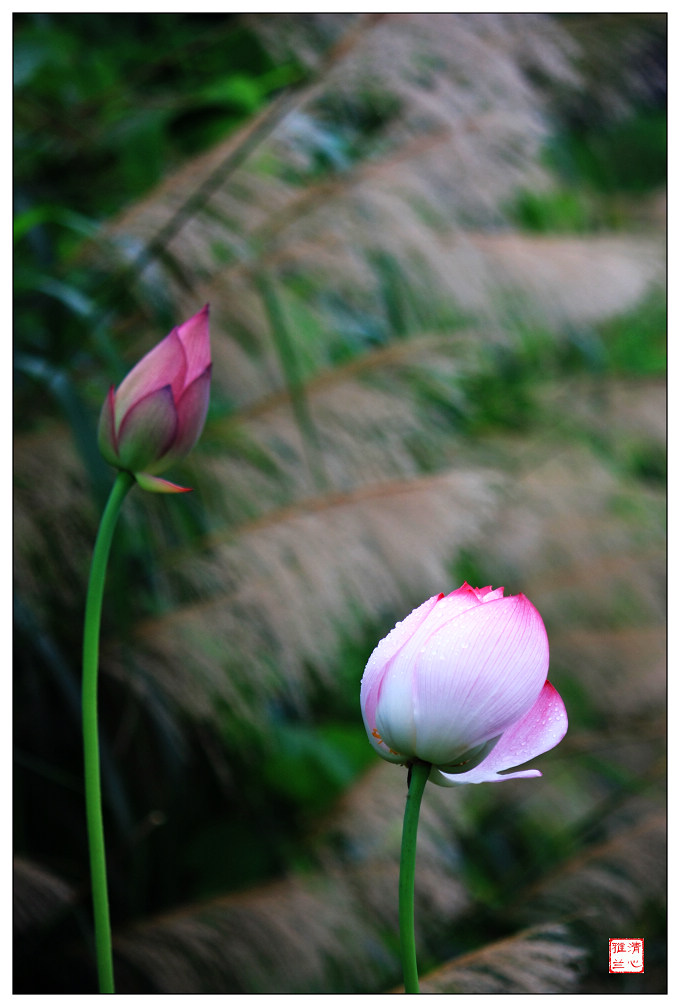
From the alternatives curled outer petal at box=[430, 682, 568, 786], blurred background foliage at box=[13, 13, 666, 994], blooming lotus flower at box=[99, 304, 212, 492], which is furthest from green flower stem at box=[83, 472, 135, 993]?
blurred background foliage at box=[13, 13, 666, 994]

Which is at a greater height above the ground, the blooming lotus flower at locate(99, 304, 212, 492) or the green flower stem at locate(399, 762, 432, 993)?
the blooming lotus flower at locate(99, 304, 212, 492)

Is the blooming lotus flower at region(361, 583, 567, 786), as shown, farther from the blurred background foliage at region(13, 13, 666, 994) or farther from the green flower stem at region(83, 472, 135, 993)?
the blurred background foliage at region(13, 13, 666, 994)

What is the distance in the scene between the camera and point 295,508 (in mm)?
598

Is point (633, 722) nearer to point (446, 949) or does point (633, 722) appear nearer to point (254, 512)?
point (446, 949)

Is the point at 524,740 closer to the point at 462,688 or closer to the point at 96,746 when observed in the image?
the point at 462,688

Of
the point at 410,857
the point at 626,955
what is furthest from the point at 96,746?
the point at 626,955

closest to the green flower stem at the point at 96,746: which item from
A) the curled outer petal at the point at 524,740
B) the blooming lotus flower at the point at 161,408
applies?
the blooming lotus flower at the point at 161,408

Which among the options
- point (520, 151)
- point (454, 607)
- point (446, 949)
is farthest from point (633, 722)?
point (454, 607)

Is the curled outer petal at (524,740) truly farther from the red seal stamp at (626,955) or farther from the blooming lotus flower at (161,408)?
the red seal stamp at (626,955)

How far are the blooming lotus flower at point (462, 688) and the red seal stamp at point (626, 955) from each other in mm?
282

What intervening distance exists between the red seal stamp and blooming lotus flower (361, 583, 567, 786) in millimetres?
282

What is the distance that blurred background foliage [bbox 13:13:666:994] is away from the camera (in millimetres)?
539

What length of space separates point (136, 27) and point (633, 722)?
1052 millimetres

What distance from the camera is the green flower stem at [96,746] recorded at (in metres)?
0.25
